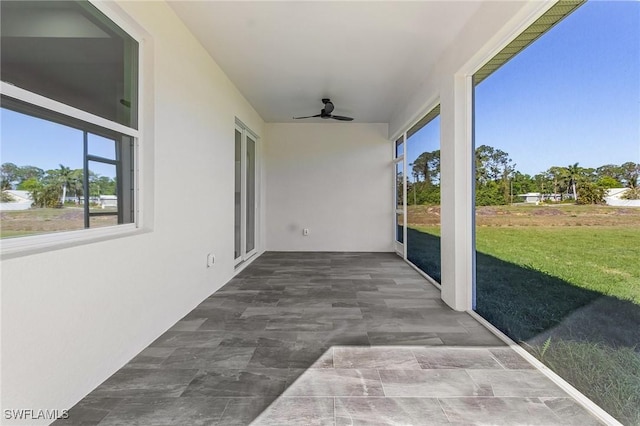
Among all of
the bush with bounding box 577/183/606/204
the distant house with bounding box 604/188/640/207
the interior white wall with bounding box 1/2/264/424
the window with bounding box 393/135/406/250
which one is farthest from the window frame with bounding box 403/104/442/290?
the interior white wall with bounding box 1/2/264/424

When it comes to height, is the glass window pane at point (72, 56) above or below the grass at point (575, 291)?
above

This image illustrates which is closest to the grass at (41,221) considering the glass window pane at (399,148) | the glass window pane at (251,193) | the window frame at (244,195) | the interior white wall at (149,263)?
the interior white wall at (149,263)

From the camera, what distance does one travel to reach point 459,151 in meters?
2.88

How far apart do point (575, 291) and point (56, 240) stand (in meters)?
2.93

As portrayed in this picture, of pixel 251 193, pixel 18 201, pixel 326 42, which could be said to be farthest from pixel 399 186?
pixel 18 201

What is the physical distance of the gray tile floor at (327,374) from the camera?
1513 millimetres

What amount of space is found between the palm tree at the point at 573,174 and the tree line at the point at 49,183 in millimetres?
2887

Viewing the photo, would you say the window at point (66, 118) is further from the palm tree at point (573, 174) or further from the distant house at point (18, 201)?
the palm tree at point (573, 174)

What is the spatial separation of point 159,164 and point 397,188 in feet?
14.9

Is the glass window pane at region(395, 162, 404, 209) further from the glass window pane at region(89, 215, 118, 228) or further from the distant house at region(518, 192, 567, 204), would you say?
the glass window pane at region(89, 215, 118, 228)

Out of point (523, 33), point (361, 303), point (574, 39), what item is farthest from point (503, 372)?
point (523, 33)

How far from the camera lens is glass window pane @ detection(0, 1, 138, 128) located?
4.70ft

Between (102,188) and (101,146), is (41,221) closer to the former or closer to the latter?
(102,188)

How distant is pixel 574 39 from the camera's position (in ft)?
5.78
